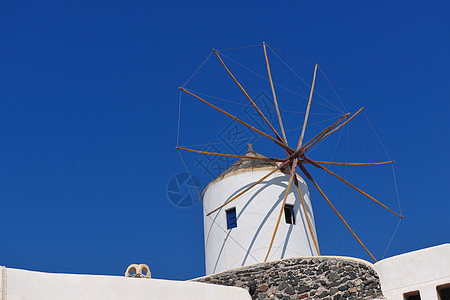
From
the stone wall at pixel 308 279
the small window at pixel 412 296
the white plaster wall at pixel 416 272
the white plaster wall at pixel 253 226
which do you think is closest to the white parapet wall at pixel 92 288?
the stone wall at pixel 308 279

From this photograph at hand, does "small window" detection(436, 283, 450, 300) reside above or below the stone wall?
below

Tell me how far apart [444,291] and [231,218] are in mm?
6783

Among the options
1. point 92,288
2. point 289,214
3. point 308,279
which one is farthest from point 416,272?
point 289,214

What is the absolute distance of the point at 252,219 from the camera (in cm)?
1432

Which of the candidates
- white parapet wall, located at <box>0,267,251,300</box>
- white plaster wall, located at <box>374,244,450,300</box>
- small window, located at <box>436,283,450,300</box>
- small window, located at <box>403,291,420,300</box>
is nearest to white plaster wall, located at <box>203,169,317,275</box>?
white parapet wall, located at <box>0,267,251,300</box>

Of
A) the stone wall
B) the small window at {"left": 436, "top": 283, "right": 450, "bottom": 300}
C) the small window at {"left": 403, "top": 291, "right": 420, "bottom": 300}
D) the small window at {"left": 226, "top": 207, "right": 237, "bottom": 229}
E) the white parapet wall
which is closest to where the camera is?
the white parapet wall

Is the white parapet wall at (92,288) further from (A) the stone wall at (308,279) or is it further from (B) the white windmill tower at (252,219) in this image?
(B) the white windmill tower at (252,219)

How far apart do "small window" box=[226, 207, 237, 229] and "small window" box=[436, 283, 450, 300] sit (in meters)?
6.53

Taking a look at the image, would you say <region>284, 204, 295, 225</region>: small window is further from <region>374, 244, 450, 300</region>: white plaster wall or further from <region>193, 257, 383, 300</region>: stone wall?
<region>374, 244, 450, 300</region>: white plaster wall

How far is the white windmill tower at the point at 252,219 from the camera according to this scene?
14.1 metres

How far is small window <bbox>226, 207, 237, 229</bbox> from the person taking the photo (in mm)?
14648

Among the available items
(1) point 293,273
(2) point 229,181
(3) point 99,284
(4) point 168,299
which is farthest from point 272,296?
(2) point 229,181

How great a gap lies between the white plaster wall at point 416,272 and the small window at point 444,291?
86mm

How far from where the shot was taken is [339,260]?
10234mm
